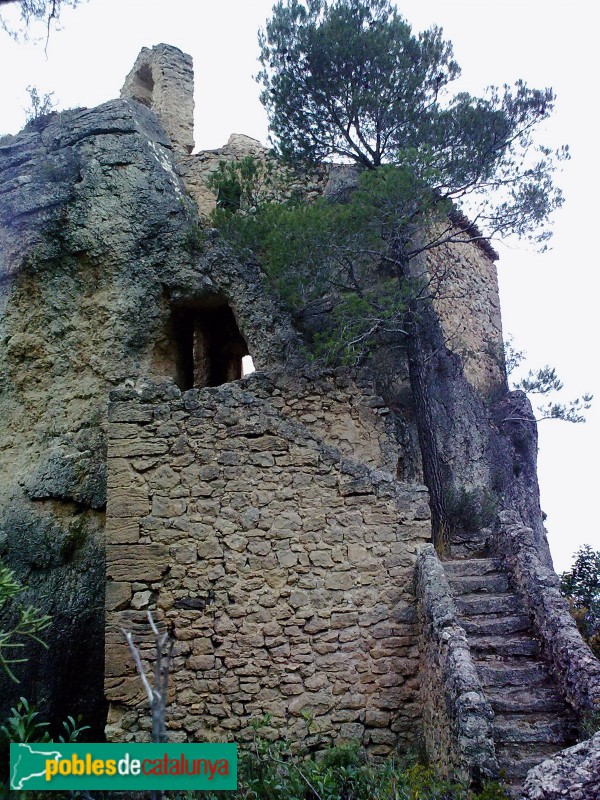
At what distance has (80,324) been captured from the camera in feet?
34.4

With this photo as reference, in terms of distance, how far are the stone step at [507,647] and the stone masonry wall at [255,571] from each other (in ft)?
2.15

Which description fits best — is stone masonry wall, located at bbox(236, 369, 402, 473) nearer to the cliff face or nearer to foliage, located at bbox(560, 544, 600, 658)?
the cliff face

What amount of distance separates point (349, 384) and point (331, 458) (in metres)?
1.60

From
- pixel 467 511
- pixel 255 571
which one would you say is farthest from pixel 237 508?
pixel 467 511

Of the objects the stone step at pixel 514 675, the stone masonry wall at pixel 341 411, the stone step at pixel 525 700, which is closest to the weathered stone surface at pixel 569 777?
the stone step at pixel 525 700

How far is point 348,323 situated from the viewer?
9.54 meters

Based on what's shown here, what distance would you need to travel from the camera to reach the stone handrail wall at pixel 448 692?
5.32m

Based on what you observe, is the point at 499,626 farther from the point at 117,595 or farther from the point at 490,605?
the point at 117,595

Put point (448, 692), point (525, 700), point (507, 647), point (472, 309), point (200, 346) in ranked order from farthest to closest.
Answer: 1. point (472, 309)
2. point (200, 346)
3. point (507, 647)
4. point (525, 700)
5. point (448, 692)

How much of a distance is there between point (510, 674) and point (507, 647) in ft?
1.05

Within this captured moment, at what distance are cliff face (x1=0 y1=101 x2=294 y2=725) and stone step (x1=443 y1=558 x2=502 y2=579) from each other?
3.40 meters

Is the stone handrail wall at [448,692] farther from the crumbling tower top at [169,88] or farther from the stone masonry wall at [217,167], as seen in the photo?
the crumbling tower top at [169,88]

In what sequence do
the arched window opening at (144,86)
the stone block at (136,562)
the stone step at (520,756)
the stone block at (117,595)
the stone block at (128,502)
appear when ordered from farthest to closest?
the arched window opening at (144,86)
the stone block at (128,502)
the stone block at (136,562)
the stone block at (117,595)
the stone step at (520,756)

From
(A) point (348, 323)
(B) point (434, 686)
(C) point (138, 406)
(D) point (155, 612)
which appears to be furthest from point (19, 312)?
(B) point (434, 686)
